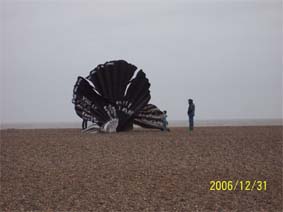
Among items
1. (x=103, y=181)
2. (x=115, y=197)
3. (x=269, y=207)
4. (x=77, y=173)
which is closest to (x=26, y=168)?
(x=77, y=173)

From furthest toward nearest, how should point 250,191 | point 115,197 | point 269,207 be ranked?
1. point 250,191
2. point 115,197
3. point 269,207

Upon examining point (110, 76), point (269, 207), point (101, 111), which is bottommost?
point (269, 207)

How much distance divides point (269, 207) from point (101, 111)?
16199 mm

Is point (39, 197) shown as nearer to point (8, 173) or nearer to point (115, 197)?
point (115, 197)

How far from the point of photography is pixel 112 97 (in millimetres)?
23953

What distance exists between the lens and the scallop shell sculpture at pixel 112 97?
935 inches

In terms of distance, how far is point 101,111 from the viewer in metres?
23.8

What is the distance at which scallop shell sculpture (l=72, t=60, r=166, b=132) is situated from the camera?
23750 millimetres
